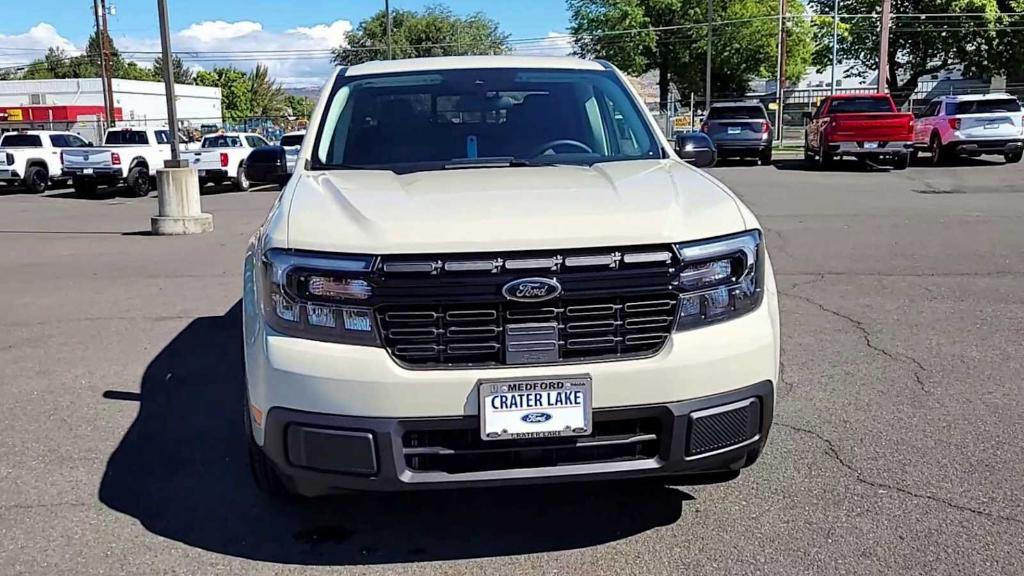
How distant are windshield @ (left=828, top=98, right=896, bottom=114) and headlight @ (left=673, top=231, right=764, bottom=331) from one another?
20.9 metres

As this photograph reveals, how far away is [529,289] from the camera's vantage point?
2938 mm

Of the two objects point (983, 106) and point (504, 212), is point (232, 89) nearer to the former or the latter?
point (983, 106)

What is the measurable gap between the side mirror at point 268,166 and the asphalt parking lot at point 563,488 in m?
1.27

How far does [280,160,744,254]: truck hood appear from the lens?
9.66ft

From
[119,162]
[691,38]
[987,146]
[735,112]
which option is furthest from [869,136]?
[691,38]

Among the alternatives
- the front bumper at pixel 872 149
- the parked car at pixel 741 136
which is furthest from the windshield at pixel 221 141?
the front bumper at pixel 872 149

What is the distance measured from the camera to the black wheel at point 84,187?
22.6 meters

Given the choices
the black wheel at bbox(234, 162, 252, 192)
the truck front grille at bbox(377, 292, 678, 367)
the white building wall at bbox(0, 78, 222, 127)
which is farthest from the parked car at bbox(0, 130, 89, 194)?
the white building wall at bbox(0, 78, 222, 127)

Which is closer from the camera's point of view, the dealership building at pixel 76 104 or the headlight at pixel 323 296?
the headlight at pixel 323 296

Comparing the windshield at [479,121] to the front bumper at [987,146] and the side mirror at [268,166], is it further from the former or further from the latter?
the front bumper at [987,146]

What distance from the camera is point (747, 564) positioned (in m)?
3.26

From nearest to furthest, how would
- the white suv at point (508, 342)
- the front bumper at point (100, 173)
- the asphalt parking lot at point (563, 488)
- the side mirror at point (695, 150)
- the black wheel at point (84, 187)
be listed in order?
the white suv at point (508, 342)
the asphalt parking lot at point (563, 488)
the side mirror at point (695, 150)
the front bumper at point (100, 173)
the black wheel at point (84, 187)

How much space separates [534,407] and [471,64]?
261 cm

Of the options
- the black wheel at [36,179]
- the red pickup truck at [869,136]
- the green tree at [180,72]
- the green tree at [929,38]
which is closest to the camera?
the red pickup truck at [869,136]
